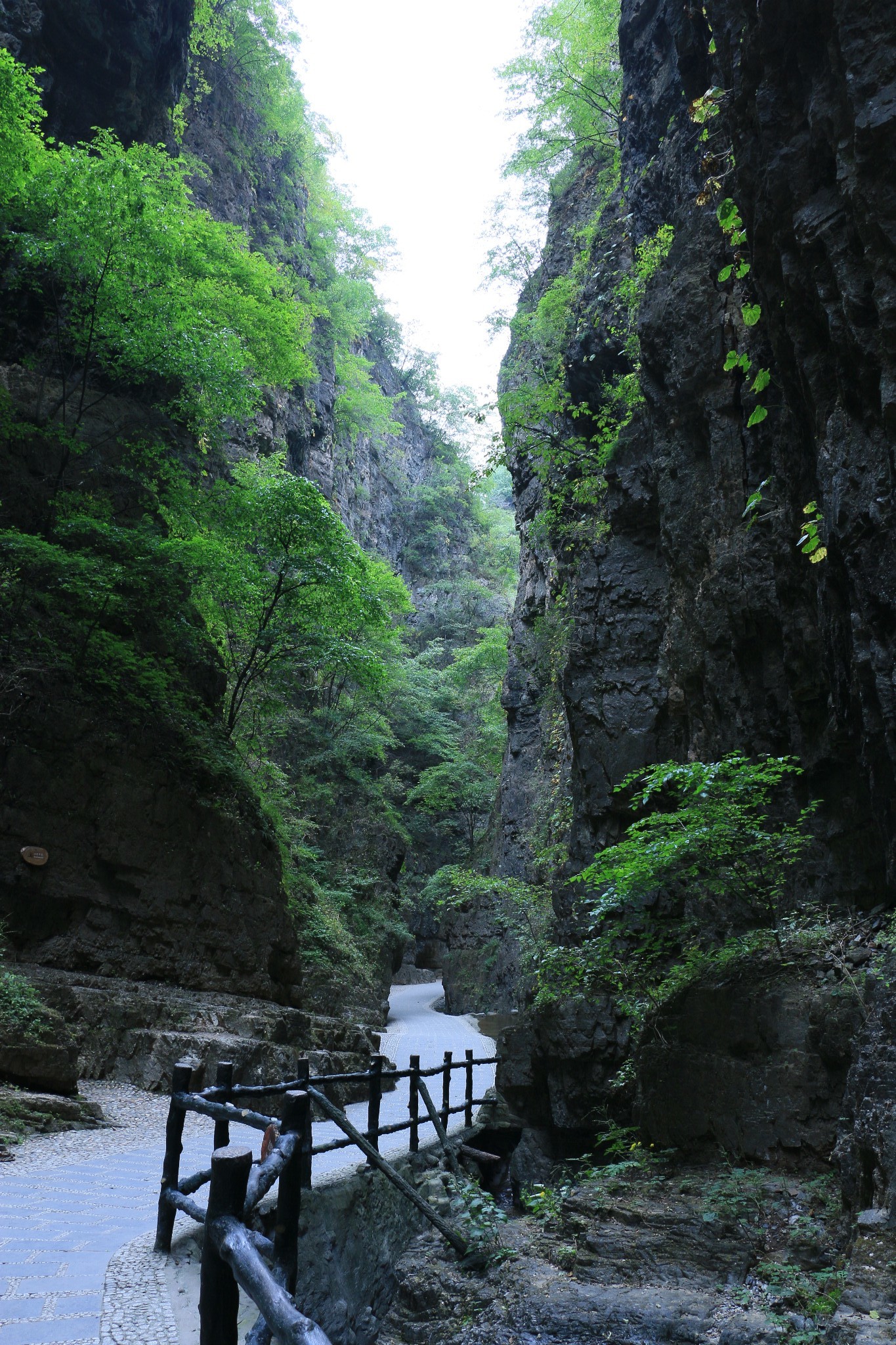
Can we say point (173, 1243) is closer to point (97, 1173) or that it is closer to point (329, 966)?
point (97, 1173)

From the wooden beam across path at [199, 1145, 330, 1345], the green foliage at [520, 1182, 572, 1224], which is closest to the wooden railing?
the wooden beam across path at [199, 1145, 330, 1345]

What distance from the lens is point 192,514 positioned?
45.4ft

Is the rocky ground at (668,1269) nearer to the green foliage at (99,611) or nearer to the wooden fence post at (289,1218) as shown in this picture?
the wooden fence post at (289,1218)

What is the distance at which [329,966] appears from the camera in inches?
596

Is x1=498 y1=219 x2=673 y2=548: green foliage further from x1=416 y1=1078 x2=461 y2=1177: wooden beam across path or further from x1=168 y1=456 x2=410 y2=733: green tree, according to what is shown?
x1=416 y1=1078 x2=461 y2=1177: wooden beam across path

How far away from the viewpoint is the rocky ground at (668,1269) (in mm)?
3795

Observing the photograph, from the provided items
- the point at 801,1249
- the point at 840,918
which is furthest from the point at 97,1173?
the point at 840,918

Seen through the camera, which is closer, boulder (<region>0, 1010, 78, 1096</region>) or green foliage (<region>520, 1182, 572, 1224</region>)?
green foliage (<region>520, 1182, 572, 1224</region>)

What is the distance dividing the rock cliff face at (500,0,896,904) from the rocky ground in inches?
87.9

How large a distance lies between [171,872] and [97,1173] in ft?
18.7

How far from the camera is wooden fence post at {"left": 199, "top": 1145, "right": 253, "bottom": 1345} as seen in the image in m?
1.84

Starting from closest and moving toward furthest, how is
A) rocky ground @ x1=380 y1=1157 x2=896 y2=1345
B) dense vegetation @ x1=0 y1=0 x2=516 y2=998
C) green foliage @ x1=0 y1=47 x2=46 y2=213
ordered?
1. rocky ground @ x1=380 y1=1157 x2=896 y2=1345
2. dense vegetation @ x1=0 y1=0 x2=516 y2=998
3. green foliage @ x1=0 y1=47 x2=46 y2=213

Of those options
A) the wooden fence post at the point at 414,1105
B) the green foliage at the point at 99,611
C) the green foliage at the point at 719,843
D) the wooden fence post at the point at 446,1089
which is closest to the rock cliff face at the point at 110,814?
the green foliage at the point at 99,611

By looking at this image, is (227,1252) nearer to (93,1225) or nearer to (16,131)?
(93,1225)
